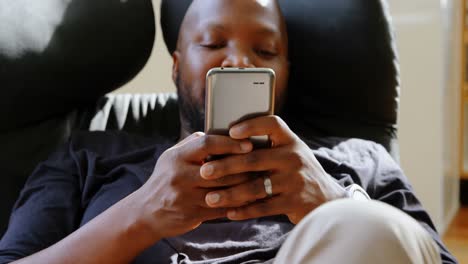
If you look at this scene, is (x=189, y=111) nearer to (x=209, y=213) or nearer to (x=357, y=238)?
(x=209, y=213)

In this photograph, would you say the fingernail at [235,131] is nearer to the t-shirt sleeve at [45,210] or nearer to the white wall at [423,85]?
the t-shirt sleeve at [45,210]

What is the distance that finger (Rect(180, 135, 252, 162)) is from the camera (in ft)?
3.01

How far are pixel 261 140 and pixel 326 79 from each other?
0.47 metres

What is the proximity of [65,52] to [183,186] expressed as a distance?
1.72 ft

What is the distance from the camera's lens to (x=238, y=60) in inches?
47.5

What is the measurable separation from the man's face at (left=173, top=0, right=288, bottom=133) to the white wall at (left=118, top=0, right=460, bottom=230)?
101cm

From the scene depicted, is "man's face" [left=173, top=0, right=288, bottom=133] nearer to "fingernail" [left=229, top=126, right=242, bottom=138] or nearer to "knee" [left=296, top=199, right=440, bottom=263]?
"fingernail" [left=229, top=126, right=242, bottom=138]

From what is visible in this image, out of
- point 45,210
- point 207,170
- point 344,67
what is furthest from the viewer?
point 344,67

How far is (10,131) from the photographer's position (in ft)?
4.31

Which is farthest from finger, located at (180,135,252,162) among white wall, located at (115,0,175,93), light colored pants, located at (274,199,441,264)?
white wall, located at (115,0,175,93)

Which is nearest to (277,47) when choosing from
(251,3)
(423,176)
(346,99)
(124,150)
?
(251,3)

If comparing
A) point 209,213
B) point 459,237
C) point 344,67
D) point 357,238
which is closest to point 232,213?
point 209,213

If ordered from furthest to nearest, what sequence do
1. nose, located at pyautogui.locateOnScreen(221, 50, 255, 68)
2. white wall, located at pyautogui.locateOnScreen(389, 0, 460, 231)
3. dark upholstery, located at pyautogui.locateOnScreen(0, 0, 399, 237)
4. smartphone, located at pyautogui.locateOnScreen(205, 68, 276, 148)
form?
white wall, located at pyautogui.locateOnScreen(389, 0, 460, 231), dark upholstery, located at pyautogui.locateOnScreen(0, 0, 399, 237), nose, located at pyautogui.locateOnScreen(221, 50, 255, 68), smartphone, located at pyautogui.locateOnScreen(205, 68, 276, 148)

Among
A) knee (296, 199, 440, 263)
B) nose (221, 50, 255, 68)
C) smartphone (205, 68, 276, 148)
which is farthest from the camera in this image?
nose (221, 50, 255, 68)
